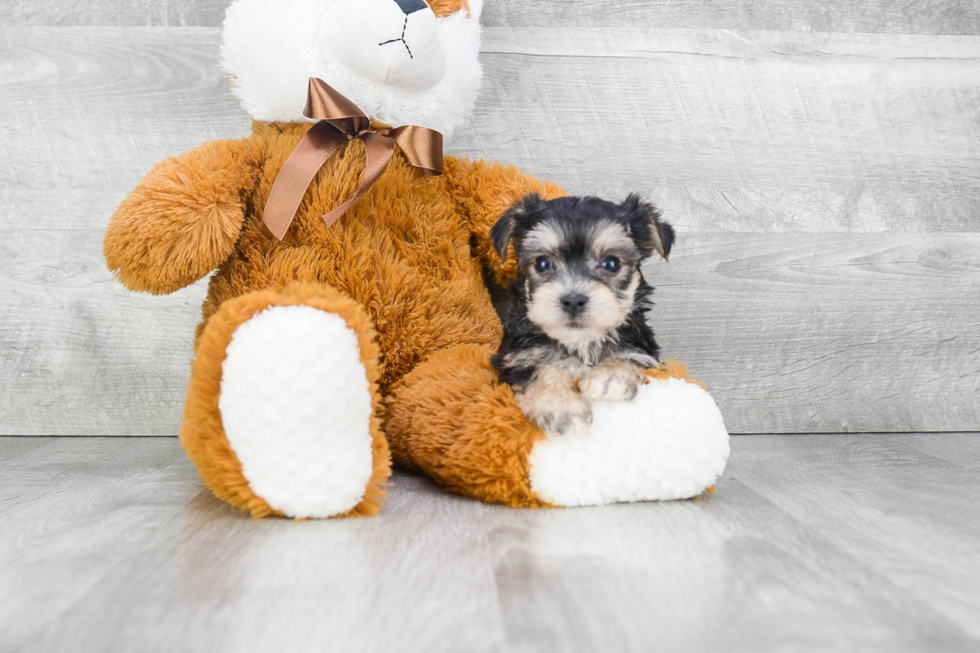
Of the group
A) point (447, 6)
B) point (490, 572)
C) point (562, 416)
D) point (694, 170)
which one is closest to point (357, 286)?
point (562, 416)

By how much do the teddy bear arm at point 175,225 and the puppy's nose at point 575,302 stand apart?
841 mm

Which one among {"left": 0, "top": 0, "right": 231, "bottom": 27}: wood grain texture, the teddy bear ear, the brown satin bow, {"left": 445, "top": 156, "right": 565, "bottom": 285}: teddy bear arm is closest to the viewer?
the brown satin bow

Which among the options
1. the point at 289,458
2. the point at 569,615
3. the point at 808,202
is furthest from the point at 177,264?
the point at 808,202

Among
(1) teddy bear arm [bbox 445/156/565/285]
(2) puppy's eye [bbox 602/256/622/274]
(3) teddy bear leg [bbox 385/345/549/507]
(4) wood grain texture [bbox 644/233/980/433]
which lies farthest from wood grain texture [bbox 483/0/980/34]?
(3) teddy bear leg [bbox 385/345/549/507]

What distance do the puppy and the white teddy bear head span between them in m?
0.43

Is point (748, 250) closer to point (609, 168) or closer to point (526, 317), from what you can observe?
point (609, 168)

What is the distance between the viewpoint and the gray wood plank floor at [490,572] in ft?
3.14

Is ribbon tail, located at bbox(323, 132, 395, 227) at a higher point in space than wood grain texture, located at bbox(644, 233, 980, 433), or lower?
higher

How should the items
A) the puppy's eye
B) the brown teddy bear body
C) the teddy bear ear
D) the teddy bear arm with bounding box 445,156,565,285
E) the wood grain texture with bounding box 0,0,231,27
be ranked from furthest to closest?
the wood grain texture with bounding box 0,0,231,27 < the teddy bear arm with bounding box 445,156,565,285 < the teddy bear ear < the puppy's eye < the brown teddy bear body

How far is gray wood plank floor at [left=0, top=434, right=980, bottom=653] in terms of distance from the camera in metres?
0.96

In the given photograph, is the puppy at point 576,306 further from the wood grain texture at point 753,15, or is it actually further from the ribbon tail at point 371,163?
the wood grain texture at point 753,15

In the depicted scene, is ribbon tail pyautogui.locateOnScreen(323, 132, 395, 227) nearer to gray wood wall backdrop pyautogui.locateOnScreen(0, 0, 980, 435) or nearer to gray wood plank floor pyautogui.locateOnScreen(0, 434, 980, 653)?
gray wood wall backdrop pyautogui.locateOnScreen(0, 0, 980, 435)

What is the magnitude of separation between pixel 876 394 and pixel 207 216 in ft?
7.22

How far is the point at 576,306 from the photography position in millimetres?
1453
